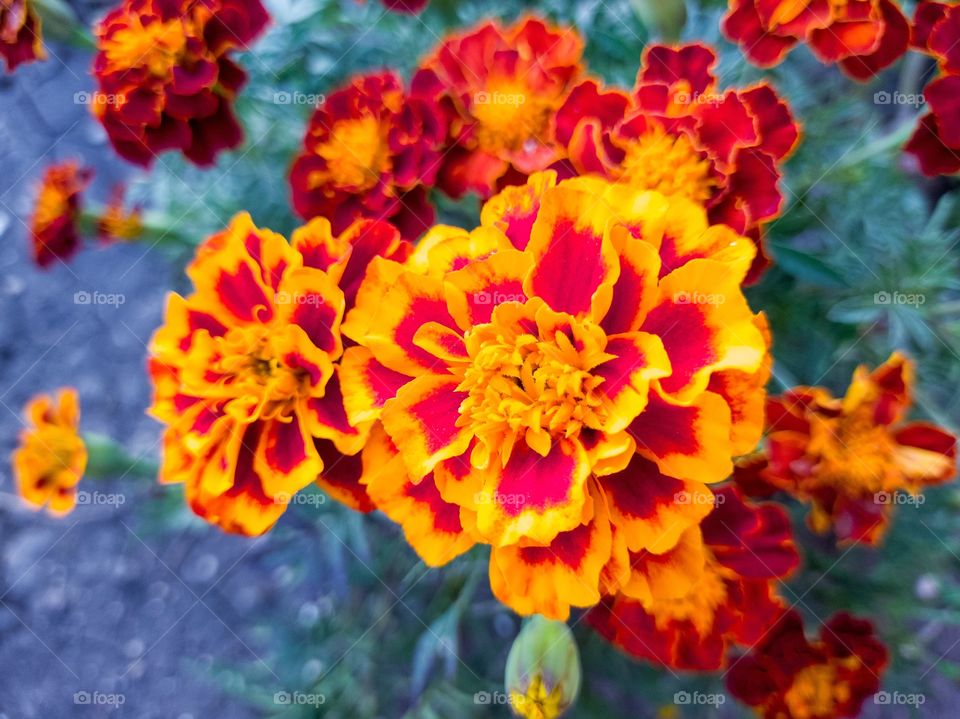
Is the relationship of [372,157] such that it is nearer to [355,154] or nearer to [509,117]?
[355,154]

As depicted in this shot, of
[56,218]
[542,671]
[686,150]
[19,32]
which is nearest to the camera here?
[686,150]

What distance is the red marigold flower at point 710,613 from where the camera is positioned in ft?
2.82

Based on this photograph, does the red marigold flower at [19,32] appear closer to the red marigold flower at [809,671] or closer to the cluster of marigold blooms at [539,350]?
the cluster of marigold blooms at [539,350]

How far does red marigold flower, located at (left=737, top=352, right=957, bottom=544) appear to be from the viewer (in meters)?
0.91

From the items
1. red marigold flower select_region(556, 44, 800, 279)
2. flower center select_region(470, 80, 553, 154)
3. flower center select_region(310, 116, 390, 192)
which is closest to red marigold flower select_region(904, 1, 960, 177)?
red marigold flower select_region(556, 44, 800, 279)

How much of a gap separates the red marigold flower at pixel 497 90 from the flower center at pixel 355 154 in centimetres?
9

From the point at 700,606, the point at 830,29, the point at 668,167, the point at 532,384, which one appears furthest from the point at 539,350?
the point at 830,29

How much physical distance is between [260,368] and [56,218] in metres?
0.71

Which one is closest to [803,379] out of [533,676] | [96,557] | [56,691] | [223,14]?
[533,676]

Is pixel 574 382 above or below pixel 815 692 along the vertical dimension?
above

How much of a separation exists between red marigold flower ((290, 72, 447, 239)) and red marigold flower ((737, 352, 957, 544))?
52cm

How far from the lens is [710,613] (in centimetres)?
88

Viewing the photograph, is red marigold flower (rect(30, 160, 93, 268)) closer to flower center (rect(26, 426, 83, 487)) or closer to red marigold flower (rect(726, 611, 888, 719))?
flower center (rect(26, 426, 83, 487))

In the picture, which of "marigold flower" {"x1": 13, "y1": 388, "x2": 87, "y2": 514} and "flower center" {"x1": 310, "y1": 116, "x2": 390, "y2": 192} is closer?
"flower center" {"x1": 310, "y1": 116, "x2": 390, "y2": 192}
